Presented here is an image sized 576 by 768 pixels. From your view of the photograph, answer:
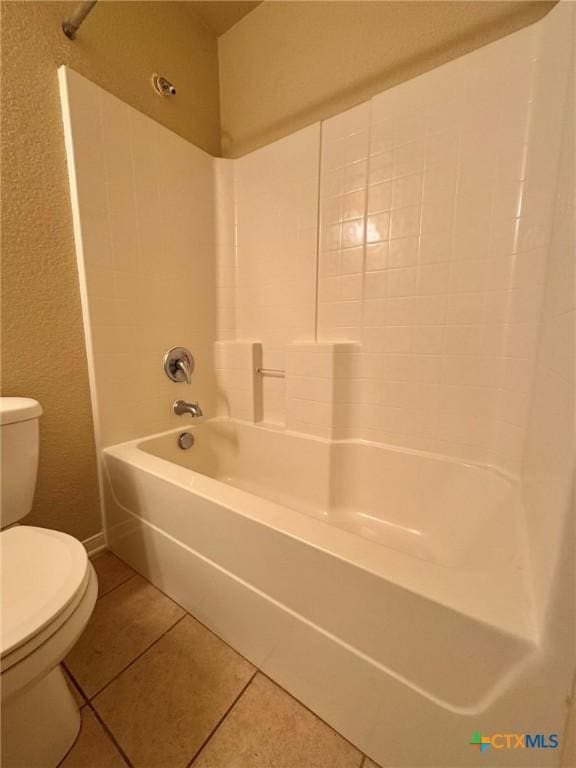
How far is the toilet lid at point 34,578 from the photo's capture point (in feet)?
1.70

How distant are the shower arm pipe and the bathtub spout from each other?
1.37 meters

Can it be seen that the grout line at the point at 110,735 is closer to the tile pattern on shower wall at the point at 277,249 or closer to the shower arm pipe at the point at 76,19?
the tile pattern on shower wall at the point at 277,249

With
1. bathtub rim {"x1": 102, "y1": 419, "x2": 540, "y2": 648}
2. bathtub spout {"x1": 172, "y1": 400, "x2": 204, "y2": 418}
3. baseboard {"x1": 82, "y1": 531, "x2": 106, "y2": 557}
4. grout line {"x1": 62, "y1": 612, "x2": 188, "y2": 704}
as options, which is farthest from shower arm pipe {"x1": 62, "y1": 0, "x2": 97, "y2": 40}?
grout line {"x1": 62, "y1": 612, "x2": 188, "y2": 704}

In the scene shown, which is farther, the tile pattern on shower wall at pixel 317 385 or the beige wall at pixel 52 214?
the tile pattern on shower wall at pixel 317 385

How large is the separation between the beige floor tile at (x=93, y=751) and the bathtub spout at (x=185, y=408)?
0.99 meters

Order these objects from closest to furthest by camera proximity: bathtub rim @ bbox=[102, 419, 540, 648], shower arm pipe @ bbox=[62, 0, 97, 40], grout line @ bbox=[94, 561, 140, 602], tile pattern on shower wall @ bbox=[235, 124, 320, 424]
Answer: bathtub rim @ bbox=[102, 419, 540, 648], shower arm pipe @ bbox=[62, 0, 97, 40], grout line @ bbox=[94, 561, 140, 602], tile pattern on shower wall @ bbox=[235, 124, 320, 424]

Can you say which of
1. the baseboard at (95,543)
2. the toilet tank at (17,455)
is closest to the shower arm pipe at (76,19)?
the toilet tank at (17,455)

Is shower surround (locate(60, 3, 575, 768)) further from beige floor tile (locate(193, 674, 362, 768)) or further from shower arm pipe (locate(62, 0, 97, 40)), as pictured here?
shower arm pipe (locate(62, 0, 97, 40))

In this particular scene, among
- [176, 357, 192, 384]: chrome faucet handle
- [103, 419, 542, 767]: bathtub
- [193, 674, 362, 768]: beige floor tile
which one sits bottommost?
[193, 674, 362, 768]: beige floor tile

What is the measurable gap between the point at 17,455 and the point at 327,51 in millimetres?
1911

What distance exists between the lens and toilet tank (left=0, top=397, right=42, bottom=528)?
82 centimetres

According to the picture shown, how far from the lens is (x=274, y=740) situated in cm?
65

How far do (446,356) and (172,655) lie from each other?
51.3 inches

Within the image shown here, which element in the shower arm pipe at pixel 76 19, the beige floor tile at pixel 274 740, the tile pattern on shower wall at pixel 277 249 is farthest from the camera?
the tile pattern on shower wall at pixel 277 249
